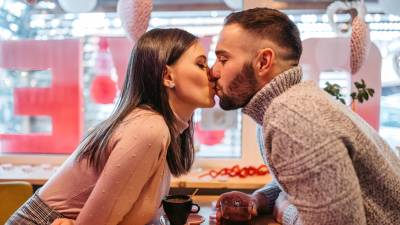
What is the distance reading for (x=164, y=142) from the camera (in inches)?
47.8

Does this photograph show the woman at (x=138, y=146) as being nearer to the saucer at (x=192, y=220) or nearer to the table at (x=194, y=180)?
the saucer at (x=192, y=220)

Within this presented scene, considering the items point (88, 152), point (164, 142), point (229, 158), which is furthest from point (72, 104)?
point (164, 142)

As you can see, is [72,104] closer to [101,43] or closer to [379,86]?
[101,43]

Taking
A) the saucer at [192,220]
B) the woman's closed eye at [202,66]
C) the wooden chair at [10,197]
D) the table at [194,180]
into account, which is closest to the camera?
the saucer at [192,220]

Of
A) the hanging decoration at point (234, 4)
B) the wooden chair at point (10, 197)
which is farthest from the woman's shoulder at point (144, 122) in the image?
the hanging decoration at point (234, 4)

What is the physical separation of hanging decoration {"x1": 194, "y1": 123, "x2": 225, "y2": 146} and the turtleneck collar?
1.30 metres

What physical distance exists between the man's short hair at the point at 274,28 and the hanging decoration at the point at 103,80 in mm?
1365

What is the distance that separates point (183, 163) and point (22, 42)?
1425mm

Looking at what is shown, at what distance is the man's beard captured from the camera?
3.52ft

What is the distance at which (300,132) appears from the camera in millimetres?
855

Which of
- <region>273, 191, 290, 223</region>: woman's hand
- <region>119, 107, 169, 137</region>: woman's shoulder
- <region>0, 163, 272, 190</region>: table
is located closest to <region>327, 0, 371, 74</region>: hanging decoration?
<region>0, 163, 272, 190</region>: table

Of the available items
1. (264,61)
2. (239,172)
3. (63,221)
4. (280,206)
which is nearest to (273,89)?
(264,61)

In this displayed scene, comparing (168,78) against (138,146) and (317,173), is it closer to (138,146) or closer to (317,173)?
(138,146)

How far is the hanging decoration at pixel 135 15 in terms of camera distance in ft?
6.18
